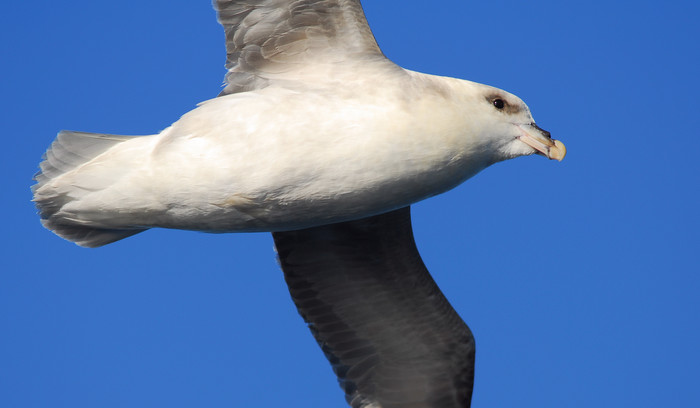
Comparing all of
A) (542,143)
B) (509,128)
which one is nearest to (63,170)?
(509,128)

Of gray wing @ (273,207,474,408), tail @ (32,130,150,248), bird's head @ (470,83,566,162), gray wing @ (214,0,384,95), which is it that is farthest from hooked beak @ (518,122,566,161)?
tail @ (32,130,150,248)

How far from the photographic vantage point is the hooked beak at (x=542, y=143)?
692 centimetres

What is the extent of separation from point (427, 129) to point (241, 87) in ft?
4.40

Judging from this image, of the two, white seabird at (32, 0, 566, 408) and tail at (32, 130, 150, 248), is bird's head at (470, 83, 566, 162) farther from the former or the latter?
tail at (32, 130, 150, 248)

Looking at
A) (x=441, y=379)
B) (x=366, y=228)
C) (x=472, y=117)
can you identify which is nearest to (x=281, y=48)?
(x=472, y=117)

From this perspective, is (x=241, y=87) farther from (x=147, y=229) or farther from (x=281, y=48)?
(x=147, y=229)

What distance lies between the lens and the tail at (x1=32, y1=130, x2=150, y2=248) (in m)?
6.91

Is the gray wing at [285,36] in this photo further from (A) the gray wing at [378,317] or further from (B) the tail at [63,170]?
(A) the gray wing at [378,317]

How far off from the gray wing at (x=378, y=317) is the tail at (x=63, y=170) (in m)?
1.94

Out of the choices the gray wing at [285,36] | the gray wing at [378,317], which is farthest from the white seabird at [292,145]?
the gray wing at [378,317]

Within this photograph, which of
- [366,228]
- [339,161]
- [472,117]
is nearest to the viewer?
[339,161]

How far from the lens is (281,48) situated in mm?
6938

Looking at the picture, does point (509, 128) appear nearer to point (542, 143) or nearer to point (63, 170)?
point (542, 143)

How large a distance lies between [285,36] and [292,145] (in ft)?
2.98
